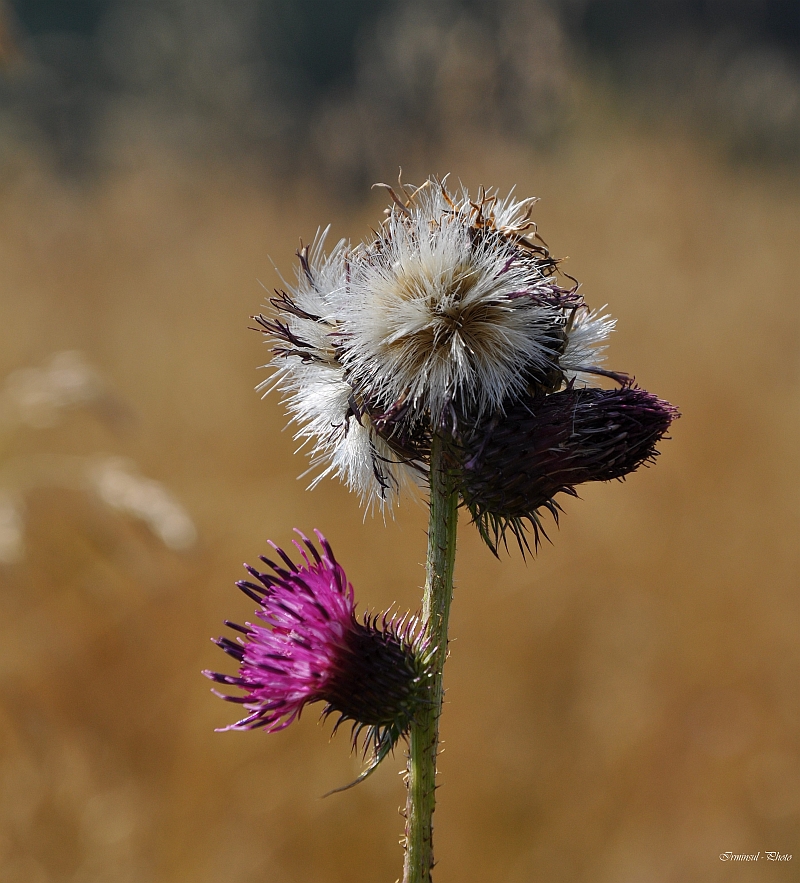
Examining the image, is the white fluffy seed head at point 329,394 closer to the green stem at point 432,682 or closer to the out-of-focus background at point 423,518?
the green stem at point 432,682

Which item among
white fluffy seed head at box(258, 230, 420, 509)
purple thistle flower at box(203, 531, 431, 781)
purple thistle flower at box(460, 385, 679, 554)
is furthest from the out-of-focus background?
purple thistle flower at box(460, 385, 679, 554)

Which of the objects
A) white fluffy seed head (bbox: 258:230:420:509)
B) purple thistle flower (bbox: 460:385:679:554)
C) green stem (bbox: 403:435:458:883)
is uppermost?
white fluffy seed head (bbox: 258:230:420:509)

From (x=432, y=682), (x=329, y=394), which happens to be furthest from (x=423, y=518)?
(x=432, y=682)

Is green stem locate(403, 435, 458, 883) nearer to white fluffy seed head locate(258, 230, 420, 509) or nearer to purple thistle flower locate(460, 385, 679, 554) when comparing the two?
A: purple thistle flower locate(460, 385, 679, 554)

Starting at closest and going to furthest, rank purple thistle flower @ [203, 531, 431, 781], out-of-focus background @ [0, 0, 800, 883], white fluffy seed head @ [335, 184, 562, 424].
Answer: purple thistle flower @ [203, 531, 431, 781], white fluffy seed head @ [335, 184, 562, 424], out-of-focus background @ [0, 0, 800, 883]

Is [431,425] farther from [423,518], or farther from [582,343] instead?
[423,518]

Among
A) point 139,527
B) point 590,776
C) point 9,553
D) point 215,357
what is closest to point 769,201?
point 215,357

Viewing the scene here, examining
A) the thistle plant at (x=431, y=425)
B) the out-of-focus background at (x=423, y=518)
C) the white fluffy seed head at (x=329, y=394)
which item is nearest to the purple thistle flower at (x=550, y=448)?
the thistle plant at (x=431, y=425)
